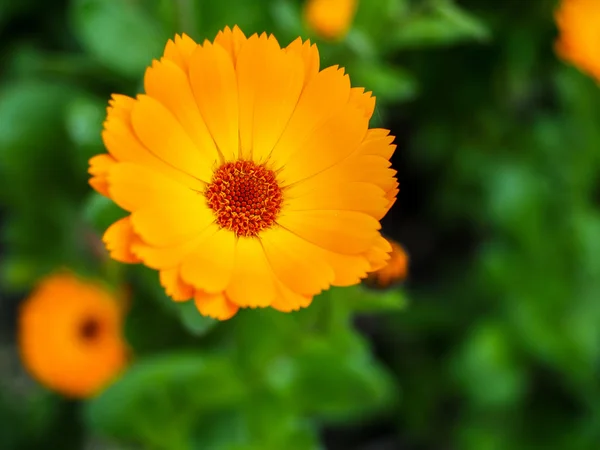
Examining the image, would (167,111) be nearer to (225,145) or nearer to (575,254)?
(225,145)

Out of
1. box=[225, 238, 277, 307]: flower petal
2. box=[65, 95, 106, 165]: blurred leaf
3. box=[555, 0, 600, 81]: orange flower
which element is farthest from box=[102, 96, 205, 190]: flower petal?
box=[555, 0, 600, 81]: orange flower

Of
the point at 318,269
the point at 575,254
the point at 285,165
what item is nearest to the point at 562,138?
the point at 575,254

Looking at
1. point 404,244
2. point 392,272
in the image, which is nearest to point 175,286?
point 392,272

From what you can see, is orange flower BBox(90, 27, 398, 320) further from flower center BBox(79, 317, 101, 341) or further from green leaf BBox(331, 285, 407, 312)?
flower center BBox(79, 317, 101, 341)

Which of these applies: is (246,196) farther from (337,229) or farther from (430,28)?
(430,28)

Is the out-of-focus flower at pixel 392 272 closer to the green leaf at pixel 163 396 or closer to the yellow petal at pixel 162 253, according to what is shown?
the yellow petal at pixel 162 253

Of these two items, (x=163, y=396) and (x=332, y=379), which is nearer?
(x=163, y=396)
